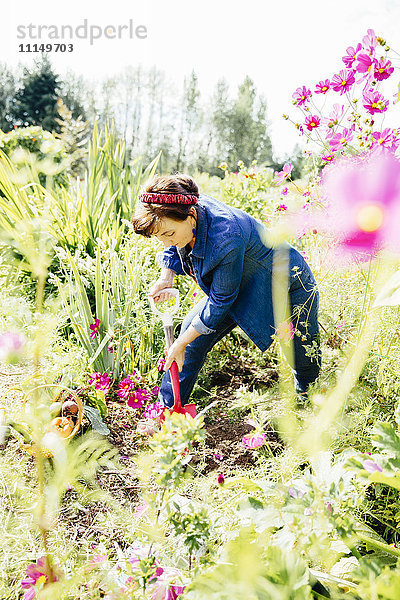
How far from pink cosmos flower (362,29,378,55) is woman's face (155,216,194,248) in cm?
70

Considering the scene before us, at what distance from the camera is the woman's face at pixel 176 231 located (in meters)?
1.55

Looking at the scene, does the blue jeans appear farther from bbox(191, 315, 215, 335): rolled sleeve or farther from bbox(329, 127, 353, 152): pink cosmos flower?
bbox(329, 127, 353, 152): pink cosmos flower

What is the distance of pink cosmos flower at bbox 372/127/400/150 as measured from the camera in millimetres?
1167

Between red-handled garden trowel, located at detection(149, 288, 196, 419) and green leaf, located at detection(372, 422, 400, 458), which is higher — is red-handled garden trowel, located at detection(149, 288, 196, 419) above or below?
below

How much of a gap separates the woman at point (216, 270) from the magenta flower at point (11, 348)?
2.09 feet

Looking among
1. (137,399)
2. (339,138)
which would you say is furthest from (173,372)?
(339,138)

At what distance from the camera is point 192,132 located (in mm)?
21094

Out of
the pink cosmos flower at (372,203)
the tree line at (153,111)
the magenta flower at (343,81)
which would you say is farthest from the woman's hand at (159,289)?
the tree line at (153,111)

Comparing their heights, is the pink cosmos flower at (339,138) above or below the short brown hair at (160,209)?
above

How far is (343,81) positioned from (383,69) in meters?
0.13

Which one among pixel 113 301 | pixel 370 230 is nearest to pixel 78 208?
pixel 113 301

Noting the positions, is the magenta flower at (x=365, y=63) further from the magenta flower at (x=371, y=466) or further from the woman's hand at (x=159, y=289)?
the woman's hand at (x=159, y=289)

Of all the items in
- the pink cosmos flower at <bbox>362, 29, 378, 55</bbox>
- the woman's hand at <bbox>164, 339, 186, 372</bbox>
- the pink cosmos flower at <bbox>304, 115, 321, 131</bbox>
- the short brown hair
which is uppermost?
the pink cosmos flower at <bbox>362, 29, 378, 55</bbox>

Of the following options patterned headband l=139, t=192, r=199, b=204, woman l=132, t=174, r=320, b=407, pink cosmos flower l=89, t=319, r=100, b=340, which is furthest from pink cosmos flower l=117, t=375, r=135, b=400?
patterned headband l=139, t=192, r=199, b=204
